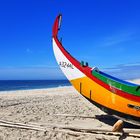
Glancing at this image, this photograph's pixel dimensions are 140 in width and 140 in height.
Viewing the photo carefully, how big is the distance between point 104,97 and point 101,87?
0.29 meters

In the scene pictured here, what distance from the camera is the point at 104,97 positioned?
8.62 m

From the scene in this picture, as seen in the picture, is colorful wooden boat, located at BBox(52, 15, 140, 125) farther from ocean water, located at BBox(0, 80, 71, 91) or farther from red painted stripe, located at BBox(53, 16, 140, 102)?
ocean water, located at BBox(0, 80, 71, 91)

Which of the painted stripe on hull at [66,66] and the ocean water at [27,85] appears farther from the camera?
the ocean water at [27,85]

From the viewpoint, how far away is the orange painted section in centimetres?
816

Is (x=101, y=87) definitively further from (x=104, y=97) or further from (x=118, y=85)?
(x=118, y=85)

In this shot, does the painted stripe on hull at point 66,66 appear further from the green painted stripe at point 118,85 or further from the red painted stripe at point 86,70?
the green painted stripe at point 118,85

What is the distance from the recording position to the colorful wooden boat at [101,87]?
8117mm

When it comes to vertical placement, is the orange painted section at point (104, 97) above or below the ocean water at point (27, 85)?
below

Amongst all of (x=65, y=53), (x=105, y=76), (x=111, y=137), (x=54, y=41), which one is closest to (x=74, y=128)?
(x=111, y=137)

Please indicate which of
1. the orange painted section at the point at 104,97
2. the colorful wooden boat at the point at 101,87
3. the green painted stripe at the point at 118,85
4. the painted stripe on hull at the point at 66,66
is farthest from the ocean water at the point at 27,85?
the green painted stripe at the point at 118,85

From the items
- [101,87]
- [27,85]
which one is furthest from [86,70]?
[27,85]

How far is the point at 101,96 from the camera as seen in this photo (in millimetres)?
8672

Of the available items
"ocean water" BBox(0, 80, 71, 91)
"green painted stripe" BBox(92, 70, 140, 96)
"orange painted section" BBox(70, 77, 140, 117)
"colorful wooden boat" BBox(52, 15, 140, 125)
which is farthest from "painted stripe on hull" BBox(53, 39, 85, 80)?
"ocean water" BBox(0, 80, 71, 91)

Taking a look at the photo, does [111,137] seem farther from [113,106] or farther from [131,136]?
[113,106]
